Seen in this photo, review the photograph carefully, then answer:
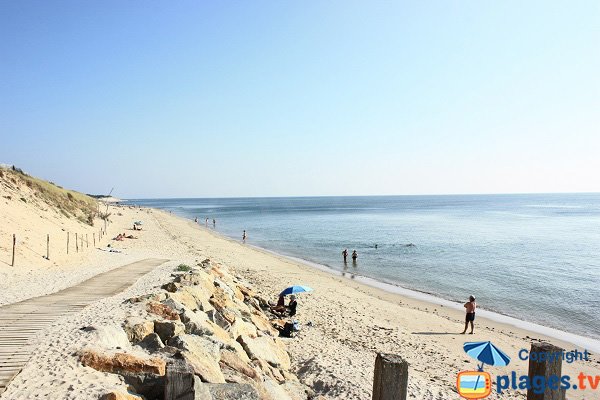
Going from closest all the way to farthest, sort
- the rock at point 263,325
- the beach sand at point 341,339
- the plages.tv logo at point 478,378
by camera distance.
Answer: the beach sand at point 341,339, the plages.tv logo at point 478,378, the rock at point 263,325

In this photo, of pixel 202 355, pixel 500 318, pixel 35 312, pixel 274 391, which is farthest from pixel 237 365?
pixel 500 318

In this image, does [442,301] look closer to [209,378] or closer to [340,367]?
[340,367]

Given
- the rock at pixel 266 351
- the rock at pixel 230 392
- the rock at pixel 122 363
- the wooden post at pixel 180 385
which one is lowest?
the rock at pixel 266 351

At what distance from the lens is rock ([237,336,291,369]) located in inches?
339

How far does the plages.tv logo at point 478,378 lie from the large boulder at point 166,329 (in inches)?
200

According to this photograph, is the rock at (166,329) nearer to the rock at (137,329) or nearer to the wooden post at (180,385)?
the rock at (137,329)

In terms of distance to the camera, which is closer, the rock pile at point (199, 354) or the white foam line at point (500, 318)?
the rock pile at point (199, 354)

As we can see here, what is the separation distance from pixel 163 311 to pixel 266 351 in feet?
8.43

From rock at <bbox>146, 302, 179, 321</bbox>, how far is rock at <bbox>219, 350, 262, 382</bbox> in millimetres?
1927

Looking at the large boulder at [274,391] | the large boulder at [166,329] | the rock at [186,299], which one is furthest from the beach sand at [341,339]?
the large boulder at [274,391]

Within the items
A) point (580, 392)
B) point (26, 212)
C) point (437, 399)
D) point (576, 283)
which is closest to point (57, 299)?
point (437, 399)

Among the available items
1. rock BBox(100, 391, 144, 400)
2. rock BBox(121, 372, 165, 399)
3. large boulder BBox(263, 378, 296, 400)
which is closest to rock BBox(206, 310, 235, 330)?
large boulder BBox(263, 378, 296, 400)

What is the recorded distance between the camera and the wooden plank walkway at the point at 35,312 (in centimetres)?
580

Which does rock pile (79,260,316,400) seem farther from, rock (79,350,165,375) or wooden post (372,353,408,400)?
wooden post (372,353,408,400)
